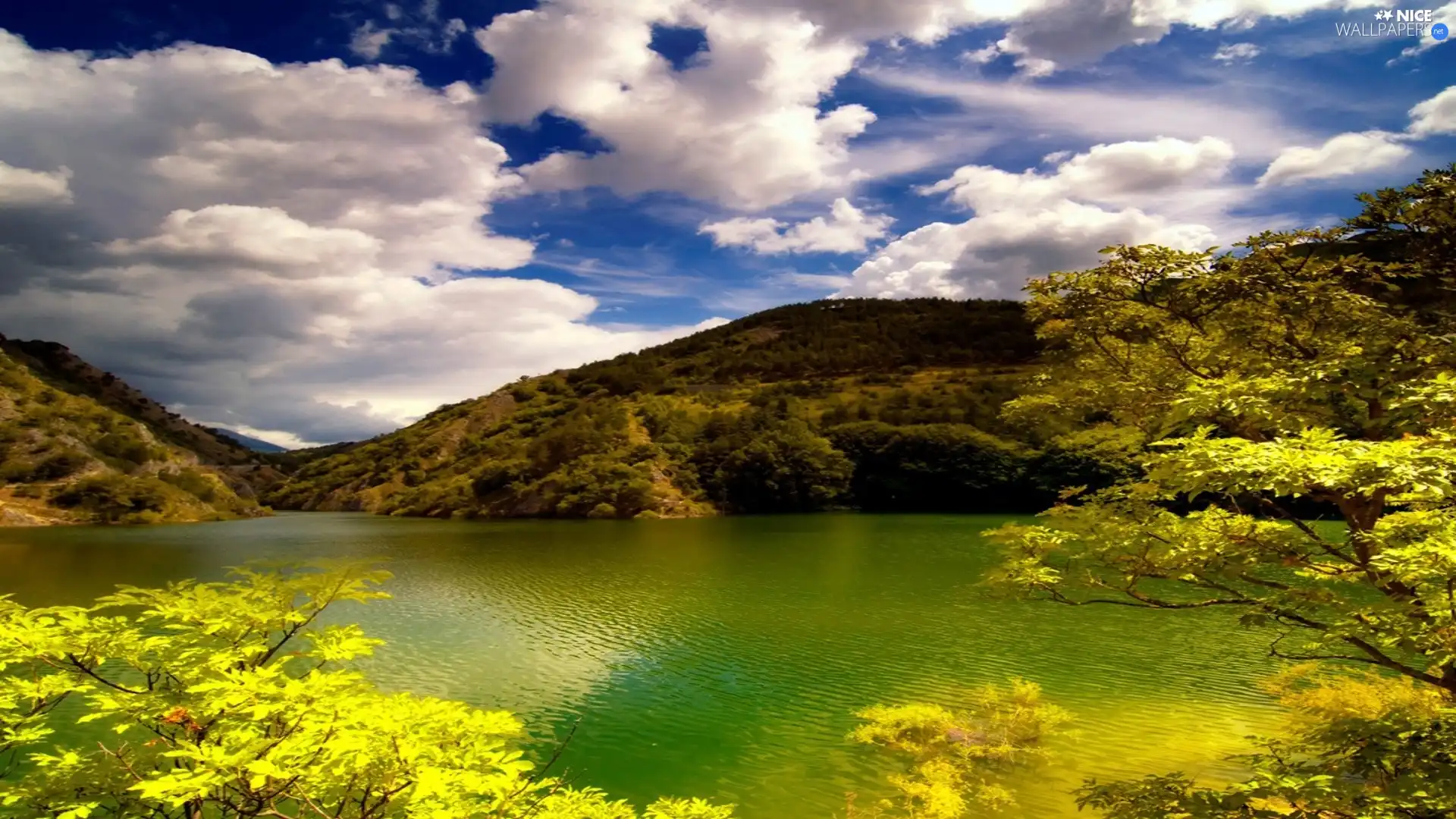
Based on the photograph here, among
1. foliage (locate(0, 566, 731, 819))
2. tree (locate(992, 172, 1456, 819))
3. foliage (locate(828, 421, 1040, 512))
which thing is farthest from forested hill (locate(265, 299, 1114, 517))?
foliage (locate(0, 566, 731, 819))

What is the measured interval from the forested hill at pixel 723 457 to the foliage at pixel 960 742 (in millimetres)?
65454

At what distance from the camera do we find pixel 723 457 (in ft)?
348

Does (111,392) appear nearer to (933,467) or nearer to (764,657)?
(933,467)

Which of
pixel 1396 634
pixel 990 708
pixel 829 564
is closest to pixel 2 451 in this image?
pixel 829 564

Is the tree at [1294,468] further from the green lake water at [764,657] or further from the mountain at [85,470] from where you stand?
the mountain at [85,470]

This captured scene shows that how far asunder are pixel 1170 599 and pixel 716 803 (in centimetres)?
2865

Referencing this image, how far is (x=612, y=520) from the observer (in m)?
90.4

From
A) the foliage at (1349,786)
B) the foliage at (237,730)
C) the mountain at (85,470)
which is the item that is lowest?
the foliage at (1349,786)

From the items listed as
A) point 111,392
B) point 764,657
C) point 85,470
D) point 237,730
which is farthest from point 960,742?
point 111,392

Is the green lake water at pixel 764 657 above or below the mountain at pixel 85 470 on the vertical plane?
below

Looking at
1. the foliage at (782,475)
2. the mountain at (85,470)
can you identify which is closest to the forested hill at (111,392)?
the mountain at (85,470)

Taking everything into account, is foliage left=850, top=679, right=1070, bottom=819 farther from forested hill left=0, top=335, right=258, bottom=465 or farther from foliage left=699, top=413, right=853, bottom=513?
forested hill left=0, top=335, right=258, bottom=465

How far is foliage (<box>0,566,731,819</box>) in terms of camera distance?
6.85 metres

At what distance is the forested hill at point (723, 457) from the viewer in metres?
96.2
